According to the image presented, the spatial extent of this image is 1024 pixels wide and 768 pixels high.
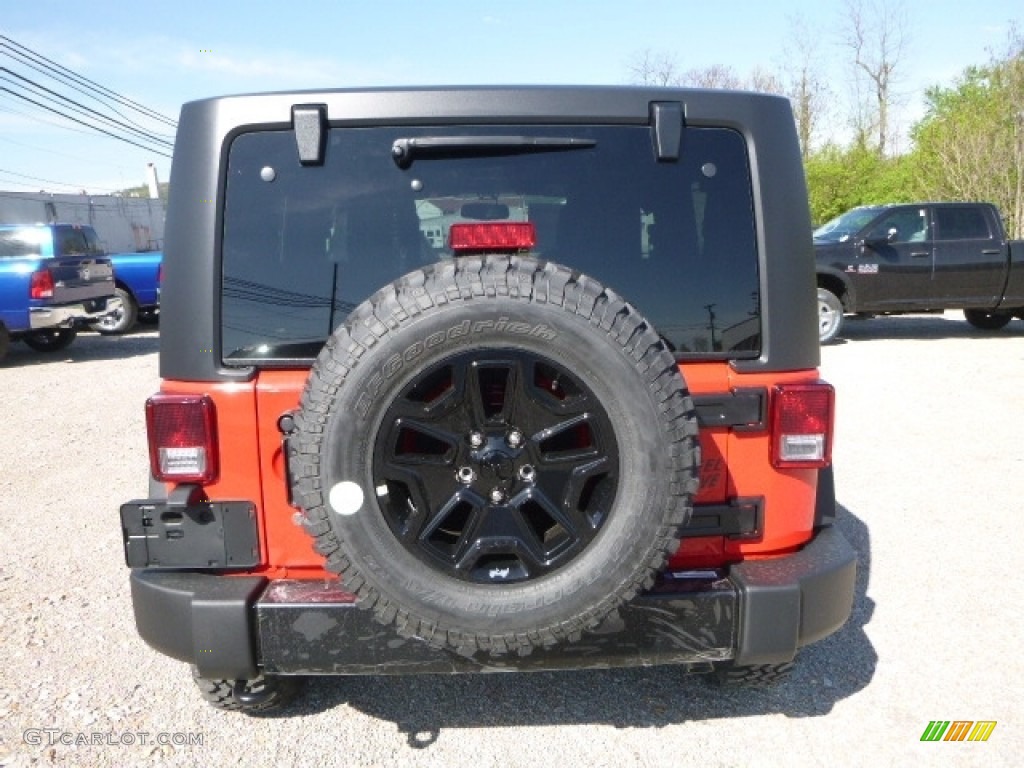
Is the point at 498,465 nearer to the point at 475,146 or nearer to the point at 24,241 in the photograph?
the point at 475,146

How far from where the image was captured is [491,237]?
6.34ft

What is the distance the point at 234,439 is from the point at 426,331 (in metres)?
0.72

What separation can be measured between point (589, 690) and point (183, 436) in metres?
Result: 1.67

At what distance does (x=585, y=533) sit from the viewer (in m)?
1.90

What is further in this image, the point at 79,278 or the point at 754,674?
the point at 79,278

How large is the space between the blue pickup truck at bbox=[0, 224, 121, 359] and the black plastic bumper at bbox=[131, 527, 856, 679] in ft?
30.8

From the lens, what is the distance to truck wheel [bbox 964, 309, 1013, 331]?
11887mm

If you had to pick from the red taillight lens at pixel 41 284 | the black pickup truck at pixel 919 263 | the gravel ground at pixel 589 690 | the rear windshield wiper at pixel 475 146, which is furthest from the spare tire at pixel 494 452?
the red taillight lens at pixel 41 284

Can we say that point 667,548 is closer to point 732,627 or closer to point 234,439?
point 732,627

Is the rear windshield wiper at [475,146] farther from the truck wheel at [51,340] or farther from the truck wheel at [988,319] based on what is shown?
the truck wheel at [988,319]

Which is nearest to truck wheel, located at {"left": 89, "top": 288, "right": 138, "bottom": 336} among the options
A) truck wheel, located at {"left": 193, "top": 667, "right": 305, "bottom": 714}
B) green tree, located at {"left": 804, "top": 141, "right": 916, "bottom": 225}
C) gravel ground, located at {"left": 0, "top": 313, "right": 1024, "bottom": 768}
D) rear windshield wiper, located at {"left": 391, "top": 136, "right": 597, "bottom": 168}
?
gravel ground, located at {"left": 0, "top": 313, "right": 1024, "bottom": 768}

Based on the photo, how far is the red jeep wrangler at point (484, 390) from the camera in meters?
1.82

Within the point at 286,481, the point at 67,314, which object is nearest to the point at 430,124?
the point at 286,481

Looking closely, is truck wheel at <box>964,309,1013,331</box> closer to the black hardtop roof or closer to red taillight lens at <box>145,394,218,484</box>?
the black hardtop roof
